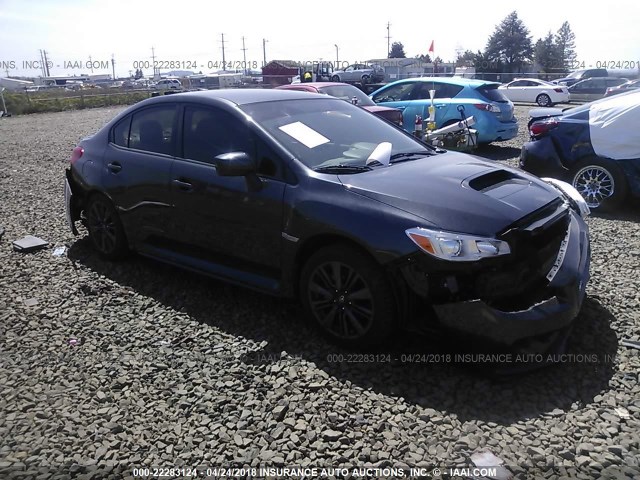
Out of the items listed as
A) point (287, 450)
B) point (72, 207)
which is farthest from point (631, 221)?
point (72, 207)

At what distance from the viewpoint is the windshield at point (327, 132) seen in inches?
149

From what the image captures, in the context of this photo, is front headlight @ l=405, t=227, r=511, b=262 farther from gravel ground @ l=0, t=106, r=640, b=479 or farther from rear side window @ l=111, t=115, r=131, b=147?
rear side window @ l=111, t=115, r=131, b=147

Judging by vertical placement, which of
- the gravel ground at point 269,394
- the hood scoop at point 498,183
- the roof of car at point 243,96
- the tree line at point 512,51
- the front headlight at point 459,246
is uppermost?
the tree line at point 512,51

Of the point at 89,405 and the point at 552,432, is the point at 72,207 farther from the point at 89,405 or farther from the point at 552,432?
the point at 552,432

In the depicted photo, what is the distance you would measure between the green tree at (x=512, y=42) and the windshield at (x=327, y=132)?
7134cm

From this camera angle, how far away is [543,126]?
272 inches

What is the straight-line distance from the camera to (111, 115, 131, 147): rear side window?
16.3ft

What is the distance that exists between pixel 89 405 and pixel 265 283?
1354 millimetres

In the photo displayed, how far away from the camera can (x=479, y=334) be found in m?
2.89

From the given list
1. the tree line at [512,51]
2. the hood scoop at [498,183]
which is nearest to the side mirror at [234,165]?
the hood scoop at [498,183]

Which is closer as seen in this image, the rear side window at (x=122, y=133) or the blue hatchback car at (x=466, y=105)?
the rear side window at (x=122, y=133)

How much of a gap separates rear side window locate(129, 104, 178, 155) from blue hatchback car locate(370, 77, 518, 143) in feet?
23.8

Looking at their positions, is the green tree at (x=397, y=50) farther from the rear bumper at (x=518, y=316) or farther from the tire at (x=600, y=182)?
the rear bumper at (x=518, y=316)

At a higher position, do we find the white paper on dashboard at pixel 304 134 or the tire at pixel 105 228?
the white paper on dashboard at pixel 304 134
